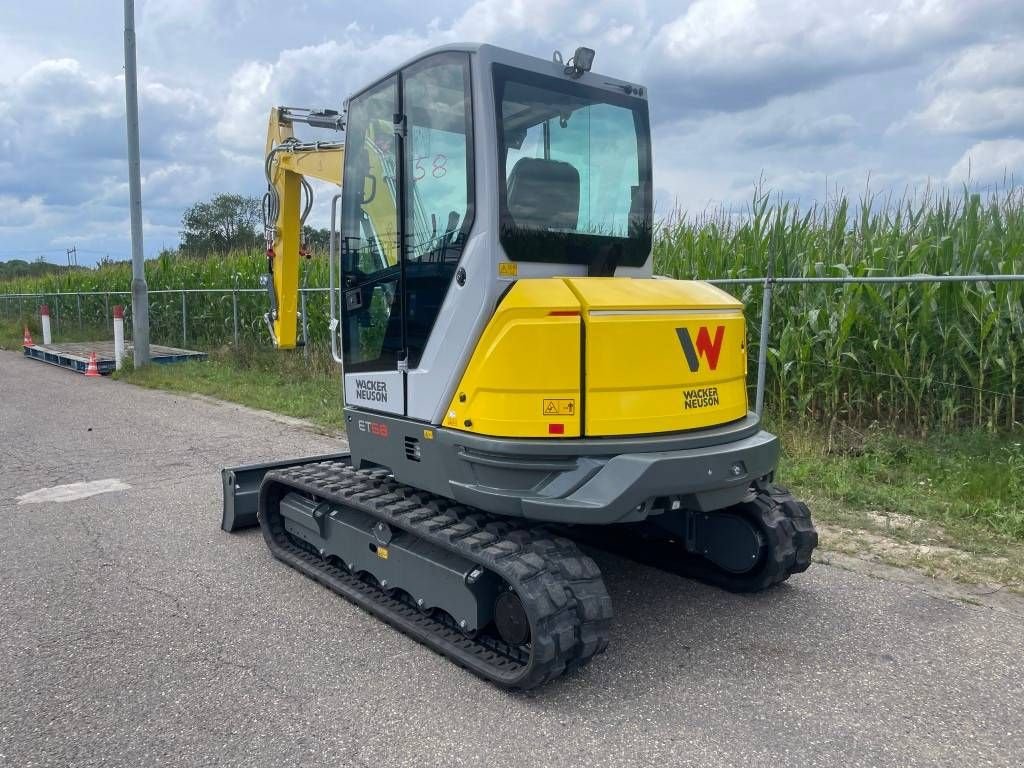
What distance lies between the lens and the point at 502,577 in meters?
3.65

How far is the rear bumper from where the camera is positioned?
361 centimetres

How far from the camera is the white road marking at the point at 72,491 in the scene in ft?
21.6

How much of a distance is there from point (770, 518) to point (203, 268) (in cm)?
1779

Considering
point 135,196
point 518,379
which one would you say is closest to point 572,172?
point 518,379

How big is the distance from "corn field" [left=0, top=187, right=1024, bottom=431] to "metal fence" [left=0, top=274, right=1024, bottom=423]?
0.20 metres

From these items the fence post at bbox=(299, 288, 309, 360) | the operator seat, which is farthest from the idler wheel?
the fence post at bbox=(299, 288, 309, 360)

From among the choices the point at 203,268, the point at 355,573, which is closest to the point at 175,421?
the point at 355,573

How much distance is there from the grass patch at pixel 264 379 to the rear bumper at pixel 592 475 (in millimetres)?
5813

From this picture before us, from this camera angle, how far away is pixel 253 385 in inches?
493

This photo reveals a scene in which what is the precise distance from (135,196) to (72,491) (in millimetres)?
9090

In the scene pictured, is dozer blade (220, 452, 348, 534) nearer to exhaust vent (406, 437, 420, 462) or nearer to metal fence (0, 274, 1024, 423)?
exhaust vent (406, 437, 420, 462)

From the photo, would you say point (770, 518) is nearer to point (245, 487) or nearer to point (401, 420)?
point (401, 420)

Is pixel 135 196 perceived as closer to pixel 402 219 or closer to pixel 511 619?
pixel 402 219

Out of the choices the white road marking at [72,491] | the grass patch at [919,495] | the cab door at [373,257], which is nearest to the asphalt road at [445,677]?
the grass patch at [919,495]
